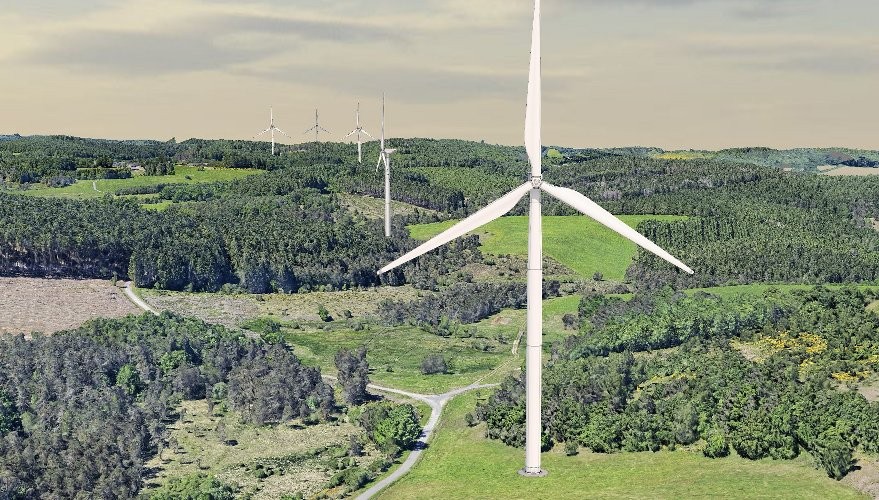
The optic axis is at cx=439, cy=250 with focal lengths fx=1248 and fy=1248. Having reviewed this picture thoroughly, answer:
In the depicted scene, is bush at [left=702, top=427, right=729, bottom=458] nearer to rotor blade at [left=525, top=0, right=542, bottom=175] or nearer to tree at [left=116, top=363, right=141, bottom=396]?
rotor blade at [left=525, top=0, right=542, bottom=175]

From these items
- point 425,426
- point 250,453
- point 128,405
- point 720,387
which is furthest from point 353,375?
point 720,387

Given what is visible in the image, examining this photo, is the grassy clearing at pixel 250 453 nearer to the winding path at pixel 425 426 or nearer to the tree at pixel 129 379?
the winding path at pixel 425 426

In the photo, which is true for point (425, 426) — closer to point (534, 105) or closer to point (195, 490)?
point (195, 490)

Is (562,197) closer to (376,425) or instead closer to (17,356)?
(376,425)

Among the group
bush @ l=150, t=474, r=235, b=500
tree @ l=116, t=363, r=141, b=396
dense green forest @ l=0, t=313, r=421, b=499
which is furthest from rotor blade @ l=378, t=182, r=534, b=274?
tree @ l=116, t=363, r=141, b=396

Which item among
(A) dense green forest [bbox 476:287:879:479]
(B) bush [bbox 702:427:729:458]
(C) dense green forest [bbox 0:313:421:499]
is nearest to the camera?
(A) dense green forest [bbox 476:287:879:479]

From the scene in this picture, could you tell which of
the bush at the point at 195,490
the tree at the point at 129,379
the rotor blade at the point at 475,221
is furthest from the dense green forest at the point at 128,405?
the rotor blade at the point at 475,221

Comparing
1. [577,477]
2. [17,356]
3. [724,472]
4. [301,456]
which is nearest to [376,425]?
[301,456]
